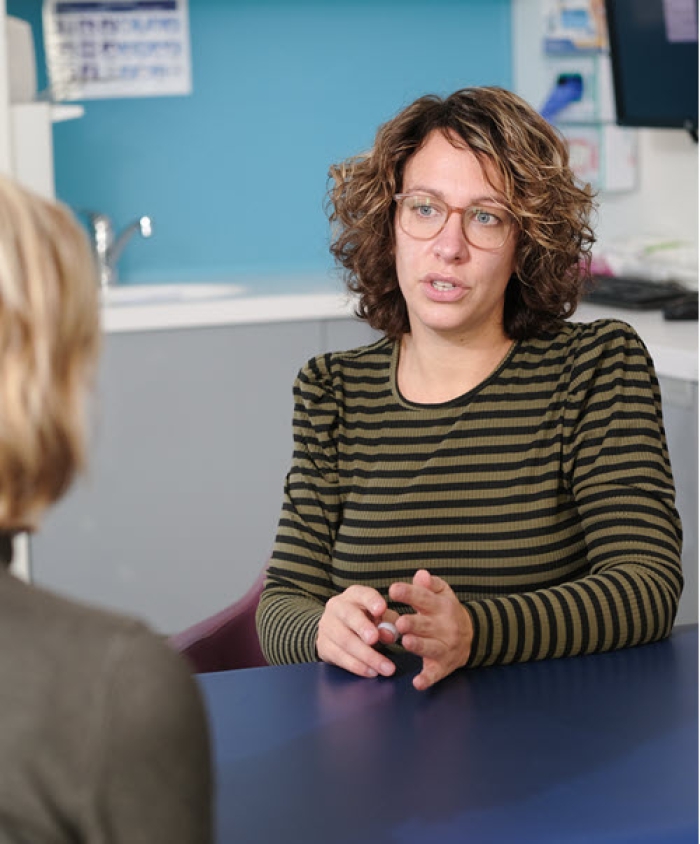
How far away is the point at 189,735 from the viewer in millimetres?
672

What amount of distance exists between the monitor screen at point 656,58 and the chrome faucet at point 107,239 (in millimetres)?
1246

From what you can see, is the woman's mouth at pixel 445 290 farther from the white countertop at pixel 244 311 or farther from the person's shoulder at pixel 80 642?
the white countertop at pixel 244 311

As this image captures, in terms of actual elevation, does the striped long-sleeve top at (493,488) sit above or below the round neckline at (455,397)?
below

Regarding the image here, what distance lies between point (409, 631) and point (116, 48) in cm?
283


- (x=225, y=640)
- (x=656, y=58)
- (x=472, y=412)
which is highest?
(x=656, y=58)

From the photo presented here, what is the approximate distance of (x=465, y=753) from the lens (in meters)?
1.11

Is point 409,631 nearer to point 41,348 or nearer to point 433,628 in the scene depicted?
point 433,628

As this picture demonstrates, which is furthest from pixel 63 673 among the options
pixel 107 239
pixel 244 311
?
pixel 107 239

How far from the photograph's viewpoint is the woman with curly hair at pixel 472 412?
61.5 inches

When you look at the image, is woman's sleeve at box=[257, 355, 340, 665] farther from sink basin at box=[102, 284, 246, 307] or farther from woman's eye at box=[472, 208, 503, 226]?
sink basin at box=[102, 284, 246, 307]

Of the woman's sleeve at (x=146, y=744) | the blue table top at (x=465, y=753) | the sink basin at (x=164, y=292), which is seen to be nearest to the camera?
the woman's sleeve at (x=146, y=744)

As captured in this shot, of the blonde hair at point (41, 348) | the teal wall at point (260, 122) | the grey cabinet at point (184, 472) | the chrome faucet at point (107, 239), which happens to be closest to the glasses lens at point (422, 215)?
the blonde hair at point (41, 348)

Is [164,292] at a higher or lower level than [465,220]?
lower

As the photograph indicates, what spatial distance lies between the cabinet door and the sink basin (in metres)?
0.27
